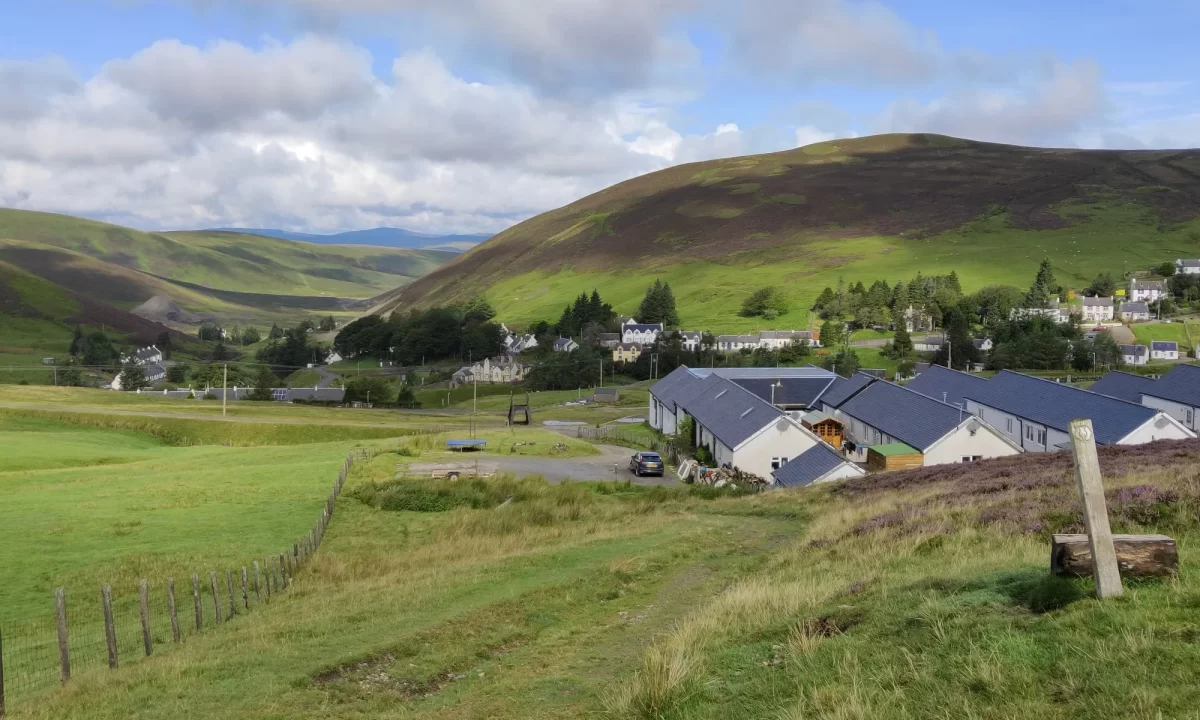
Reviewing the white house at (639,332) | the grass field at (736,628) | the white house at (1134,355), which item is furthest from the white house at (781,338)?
the grass field at (736,628)

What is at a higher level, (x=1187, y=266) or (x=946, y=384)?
(x=1187, y=266)

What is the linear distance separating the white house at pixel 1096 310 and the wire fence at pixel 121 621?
16301 cm

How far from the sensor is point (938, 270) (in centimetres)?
18788

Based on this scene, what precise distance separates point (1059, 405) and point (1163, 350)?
9221cm

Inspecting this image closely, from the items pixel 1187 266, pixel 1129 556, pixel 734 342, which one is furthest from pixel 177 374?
pixel 1187 266

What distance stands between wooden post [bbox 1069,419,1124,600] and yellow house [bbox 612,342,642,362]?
152m

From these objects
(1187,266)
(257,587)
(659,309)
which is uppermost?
(1187,266)

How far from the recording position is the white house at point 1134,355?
4852 inches

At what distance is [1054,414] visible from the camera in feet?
182

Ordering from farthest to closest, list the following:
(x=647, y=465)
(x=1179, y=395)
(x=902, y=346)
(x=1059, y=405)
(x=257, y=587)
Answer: (x=902, y=346) → (x=1179, y=395) → (x=647, y=465) → (x=1059, y=405) → (x=257, y=587)

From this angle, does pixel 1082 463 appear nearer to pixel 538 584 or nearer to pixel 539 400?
pixel 538 584

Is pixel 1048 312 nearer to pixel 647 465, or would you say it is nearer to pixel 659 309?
pixel 659 309

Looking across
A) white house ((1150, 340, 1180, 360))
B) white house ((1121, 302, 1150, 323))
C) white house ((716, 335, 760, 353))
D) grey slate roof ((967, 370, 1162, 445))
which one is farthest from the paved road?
white house ((1121, 302, 1150, 323))

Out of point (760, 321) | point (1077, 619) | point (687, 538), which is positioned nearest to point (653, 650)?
point (1077, 619)
